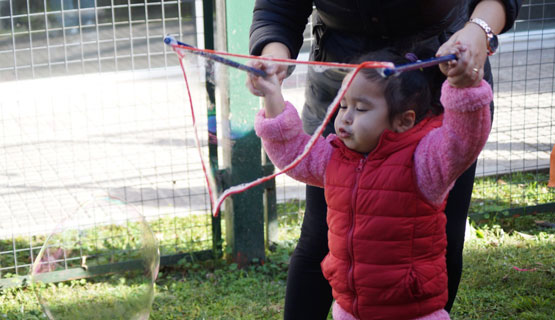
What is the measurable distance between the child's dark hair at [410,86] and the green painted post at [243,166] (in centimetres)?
161

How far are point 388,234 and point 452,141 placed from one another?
33cm

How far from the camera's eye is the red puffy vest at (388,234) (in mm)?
2197

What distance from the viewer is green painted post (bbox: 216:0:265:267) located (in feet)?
13.2

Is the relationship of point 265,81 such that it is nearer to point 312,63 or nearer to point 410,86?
point 312,63

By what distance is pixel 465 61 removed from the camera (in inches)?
76.7

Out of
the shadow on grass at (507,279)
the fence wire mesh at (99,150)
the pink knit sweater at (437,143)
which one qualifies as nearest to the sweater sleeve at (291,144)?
the pink knit sweater at (437,143)

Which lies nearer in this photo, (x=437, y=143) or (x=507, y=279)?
(x=437, y=143)

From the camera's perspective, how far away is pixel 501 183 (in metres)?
5.51

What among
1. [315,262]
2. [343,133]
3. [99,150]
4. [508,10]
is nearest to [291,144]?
A: [343,133]

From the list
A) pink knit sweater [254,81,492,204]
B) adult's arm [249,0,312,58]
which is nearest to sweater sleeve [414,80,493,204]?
pink knit sweater [254,81,492,204]

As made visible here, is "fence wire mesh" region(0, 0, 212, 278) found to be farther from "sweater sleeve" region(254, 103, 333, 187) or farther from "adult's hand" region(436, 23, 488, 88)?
"adult's hand" region(436, 23, 488, 88)

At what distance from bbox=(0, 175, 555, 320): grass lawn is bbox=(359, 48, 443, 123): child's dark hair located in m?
1.60

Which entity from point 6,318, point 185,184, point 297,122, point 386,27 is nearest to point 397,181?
point 297,122

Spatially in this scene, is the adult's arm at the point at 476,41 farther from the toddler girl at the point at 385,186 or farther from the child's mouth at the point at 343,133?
the child's mouth at the point at 343,133
